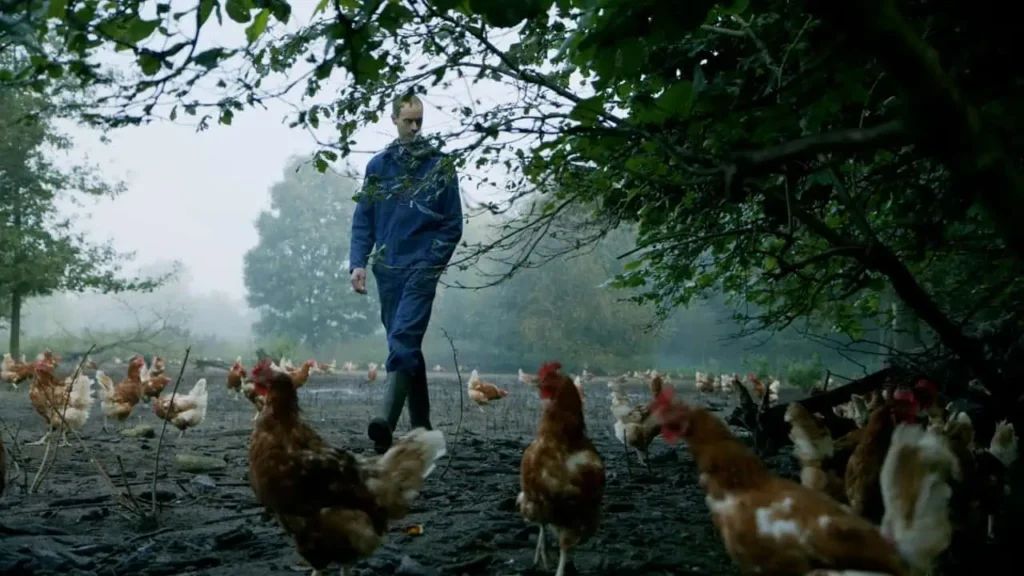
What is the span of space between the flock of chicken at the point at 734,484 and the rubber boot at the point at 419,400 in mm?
2051

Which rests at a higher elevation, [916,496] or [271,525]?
[916,496]

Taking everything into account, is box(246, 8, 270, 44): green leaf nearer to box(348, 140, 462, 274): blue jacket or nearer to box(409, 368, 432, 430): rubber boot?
box(348, 140, 462, 274): blue jacket

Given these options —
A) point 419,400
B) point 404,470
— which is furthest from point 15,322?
point 404,470

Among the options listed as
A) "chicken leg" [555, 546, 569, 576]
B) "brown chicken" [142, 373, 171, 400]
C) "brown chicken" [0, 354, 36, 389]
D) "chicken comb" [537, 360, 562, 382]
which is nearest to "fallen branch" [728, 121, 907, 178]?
"chicken leg" [555, 546, 569, 576]

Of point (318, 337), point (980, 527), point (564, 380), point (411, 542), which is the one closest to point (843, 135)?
point (564, 380)

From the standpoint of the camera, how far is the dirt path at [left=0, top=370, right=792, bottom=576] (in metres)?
3.47

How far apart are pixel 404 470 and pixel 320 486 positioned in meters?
0.43

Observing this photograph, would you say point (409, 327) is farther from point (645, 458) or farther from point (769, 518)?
point (769, 518)

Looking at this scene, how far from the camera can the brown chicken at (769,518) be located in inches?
90.3

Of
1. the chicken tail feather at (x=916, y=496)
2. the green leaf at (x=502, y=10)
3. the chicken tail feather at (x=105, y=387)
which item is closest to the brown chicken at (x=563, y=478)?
the chicken tail feather at (x=916, y=496)

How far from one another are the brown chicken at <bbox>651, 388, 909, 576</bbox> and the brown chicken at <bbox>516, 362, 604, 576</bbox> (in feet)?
2.38

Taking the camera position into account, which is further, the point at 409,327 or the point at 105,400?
the point at 105,400

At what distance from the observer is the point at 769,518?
2439mm

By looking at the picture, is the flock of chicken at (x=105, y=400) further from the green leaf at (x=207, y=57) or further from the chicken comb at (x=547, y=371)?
the green leaf at (x=207, y=57)
